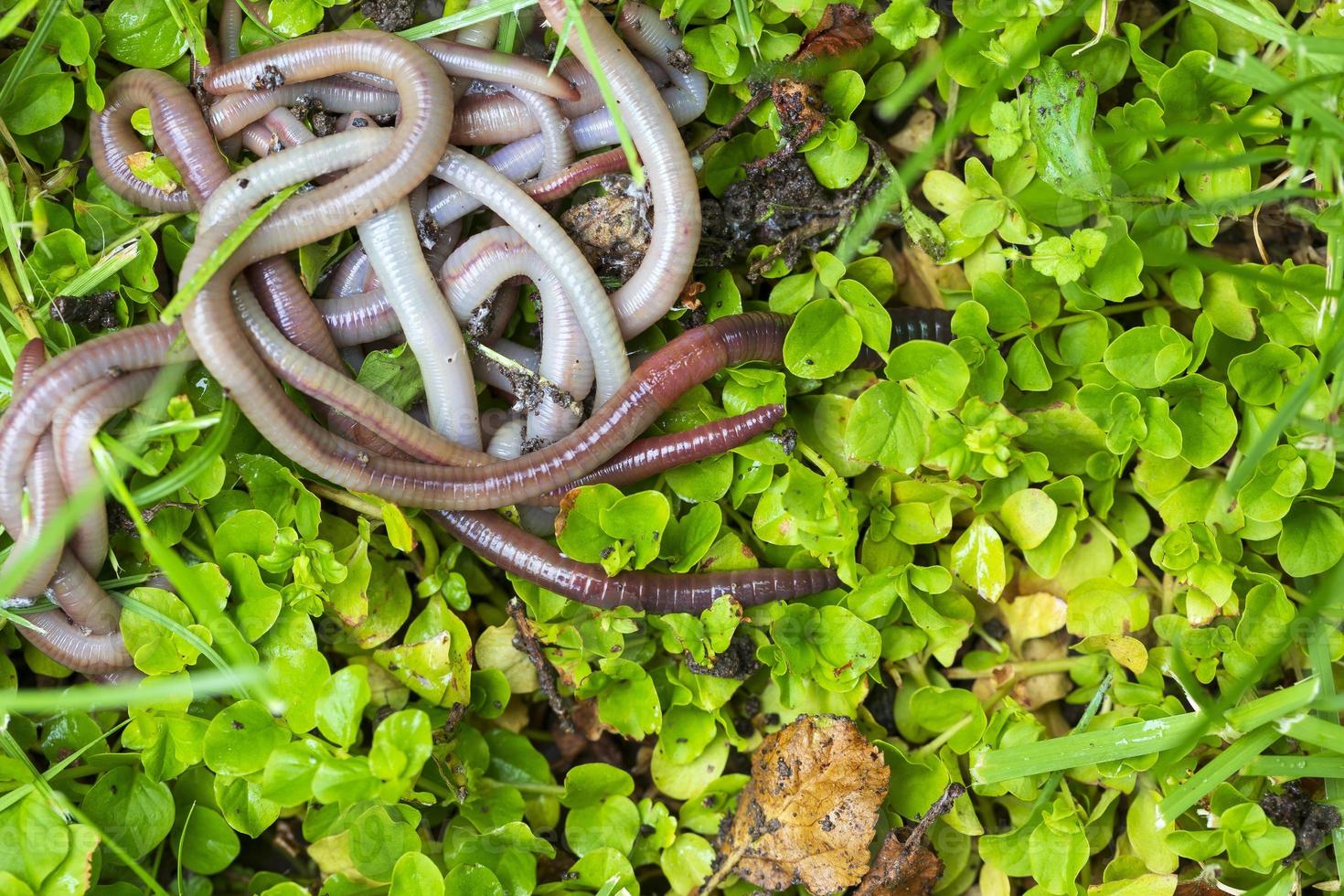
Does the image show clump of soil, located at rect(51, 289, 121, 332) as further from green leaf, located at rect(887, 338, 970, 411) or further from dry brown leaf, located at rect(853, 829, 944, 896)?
dry brown leaf, located at rect(853, 829, 944, 896)

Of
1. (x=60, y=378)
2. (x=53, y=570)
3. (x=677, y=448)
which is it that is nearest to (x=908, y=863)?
(x=677, y=448)

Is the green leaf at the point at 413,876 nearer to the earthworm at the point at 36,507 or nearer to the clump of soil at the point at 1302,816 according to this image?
the earthworm at the point at 36,507

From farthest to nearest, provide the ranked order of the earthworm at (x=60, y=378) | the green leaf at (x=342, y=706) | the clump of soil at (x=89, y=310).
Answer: the clump of soil at (x=89, y=310), the earthworm at (x=60, y=378), the green leaf at (x=342, y=706)

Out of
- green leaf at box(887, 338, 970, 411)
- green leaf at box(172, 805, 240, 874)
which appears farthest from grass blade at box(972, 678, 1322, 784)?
green leaf at box(172, 805, 240, 874)

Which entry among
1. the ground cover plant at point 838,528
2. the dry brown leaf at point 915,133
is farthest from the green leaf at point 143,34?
the dry brown leaf at point 915,133

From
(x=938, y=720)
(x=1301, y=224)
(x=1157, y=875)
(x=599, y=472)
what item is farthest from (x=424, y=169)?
(x=1157, y=875)

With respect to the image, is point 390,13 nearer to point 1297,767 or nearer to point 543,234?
point 543,234

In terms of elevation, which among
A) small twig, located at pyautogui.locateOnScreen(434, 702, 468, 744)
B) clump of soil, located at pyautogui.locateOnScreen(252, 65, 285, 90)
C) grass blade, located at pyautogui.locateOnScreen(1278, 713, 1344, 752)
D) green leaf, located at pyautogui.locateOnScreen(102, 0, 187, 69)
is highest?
green leaf, located at pyautogui.locateOnScreen(102, 0, 187, 69)
